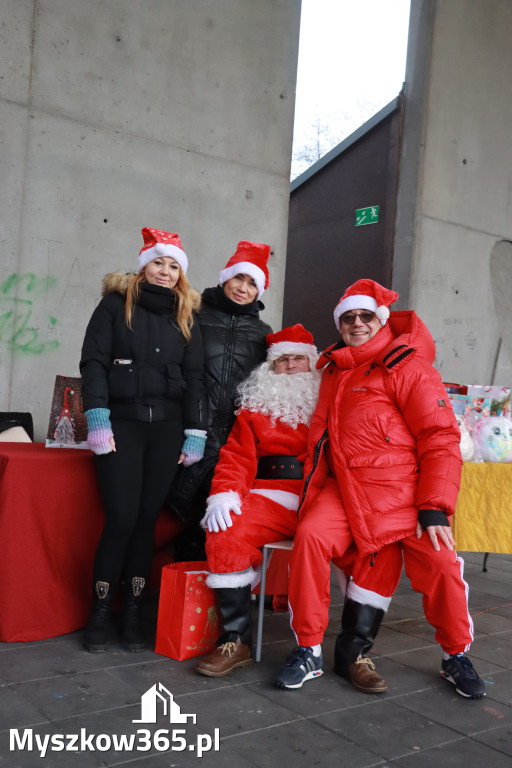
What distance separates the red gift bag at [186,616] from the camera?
2.93 meters

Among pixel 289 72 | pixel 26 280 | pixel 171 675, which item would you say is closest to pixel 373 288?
pixel 171 675

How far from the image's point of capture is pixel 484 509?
139 inches

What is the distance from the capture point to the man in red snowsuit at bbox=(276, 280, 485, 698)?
2736 millimetres

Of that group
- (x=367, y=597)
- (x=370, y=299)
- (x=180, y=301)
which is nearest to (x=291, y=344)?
(x=370, y=299)

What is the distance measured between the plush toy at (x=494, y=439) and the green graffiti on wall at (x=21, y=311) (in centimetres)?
291

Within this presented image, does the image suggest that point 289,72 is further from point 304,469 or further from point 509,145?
point 304,469

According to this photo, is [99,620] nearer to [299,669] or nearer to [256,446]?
[299,669]

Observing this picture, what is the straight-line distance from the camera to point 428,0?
23.6 ft

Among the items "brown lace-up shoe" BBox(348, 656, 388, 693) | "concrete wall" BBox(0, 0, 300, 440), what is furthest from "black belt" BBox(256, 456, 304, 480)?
"concrete wall" BBox(0, 0, 300, 440)

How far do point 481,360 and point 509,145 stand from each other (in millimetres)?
2393

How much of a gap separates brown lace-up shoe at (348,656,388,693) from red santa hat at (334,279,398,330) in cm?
140

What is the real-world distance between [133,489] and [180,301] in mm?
843

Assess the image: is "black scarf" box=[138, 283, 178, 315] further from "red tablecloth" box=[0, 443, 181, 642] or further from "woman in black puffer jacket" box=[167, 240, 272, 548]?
"red tablecloth" box=[0, 443, 181, 642]

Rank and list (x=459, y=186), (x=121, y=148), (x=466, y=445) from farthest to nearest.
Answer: (x=459, y=186), (x=121, y=148), (x=466, y=445)
